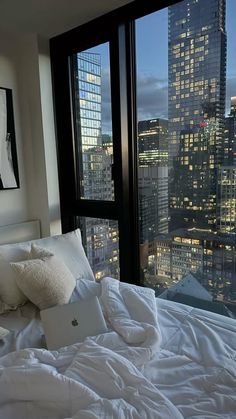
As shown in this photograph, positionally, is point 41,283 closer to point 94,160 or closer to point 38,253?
point 38,253

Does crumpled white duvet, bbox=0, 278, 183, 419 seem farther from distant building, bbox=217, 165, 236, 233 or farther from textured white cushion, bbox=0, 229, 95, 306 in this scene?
distant building, bbox=217, 165, 236, 233

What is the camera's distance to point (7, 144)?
243 centimetres

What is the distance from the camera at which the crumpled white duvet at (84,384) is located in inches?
33.0

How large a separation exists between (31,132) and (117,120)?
34.0 inches

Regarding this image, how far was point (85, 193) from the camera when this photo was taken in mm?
2629

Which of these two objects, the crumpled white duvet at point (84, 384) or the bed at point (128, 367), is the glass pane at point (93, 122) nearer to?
the bed at point (128, 367)

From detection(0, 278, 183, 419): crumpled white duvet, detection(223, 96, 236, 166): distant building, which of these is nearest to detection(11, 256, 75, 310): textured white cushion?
detection(0, 278, 183, 419): crumpled white duvet

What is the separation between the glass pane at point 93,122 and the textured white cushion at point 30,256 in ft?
1.91

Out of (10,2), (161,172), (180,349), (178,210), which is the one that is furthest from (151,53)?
(180,349)

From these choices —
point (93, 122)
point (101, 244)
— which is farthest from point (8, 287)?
point (93, 122)

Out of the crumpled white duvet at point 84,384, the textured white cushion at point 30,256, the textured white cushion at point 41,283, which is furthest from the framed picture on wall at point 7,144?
the crumpled white duvet at point 84,384

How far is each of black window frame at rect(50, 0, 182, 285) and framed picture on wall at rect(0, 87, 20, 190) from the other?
15.3 inches

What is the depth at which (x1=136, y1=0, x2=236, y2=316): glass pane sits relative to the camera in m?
1.83

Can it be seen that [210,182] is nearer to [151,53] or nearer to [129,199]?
[129,199]
